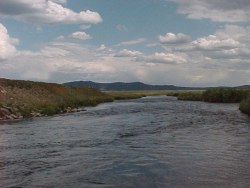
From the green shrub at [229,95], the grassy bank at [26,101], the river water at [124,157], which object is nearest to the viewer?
the river water at [124,157]

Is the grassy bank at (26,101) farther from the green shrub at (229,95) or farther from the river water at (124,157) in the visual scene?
the green shrub at (229,95)

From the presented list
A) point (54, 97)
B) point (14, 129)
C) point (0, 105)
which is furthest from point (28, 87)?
point (14, 129)

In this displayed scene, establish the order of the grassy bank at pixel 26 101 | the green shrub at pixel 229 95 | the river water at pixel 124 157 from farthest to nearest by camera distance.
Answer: the green shrub at pixel 229 95 → the grassy bank at pixel 26 101 → the river water at pixel 124 157

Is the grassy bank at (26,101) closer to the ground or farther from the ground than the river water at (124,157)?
farther from the ground

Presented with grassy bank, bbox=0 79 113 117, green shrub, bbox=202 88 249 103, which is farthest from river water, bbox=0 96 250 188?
green shrub, bbox=202 88 249 103

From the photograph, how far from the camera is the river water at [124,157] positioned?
49.1ft

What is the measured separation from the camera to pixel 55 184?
14.4 m

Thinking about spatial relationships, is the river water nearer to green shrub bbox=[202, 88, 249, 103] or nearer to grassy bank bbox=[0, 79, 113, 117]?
grassy bank bbox=[0, 79, 113, 117]

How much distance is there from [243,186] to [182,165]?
3907 millimetres

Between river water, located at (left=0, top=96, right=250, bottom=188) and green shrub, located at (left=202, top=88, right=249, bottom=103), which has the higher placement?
green shrub, located at (left=202, top=88, right=249, bottom=103)

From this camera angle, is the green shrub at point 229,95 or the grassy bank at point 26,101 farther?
the green shrub at point 229,95

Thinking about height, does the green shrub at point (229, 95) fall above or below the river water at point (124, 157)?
above

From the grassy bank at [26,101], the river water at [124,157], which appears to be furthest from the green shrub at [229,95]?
the river water at [124,157]

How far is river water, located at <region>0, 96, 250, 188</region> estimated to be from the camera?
1498cm
